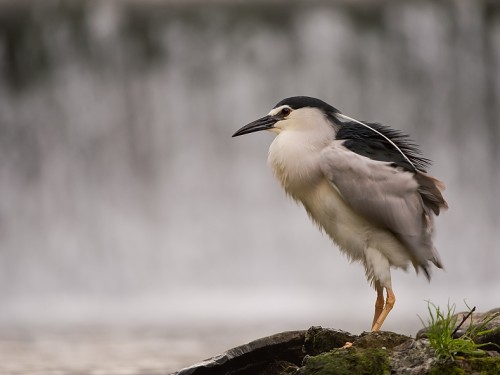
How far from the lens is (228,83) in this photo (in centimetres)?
1641

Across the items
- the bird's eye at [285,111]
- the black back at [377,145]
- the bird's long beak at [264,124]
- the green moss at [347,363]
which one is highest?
the bird's eye at [285,111]

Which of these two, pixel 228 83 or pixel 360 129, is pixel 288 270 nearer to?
pixel 228 83

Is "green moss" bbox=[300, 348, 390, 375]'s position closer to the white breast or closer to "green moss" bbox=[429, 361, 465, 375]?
"green moss" bbox=[429, 361, 465, 375]

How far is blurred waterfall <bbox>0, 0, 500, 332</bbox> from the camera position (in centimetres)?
1573

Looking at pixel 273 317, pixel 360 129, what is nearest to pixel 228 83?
pixel 273 317

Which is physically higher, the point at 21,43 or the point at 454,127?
the point at 21,43

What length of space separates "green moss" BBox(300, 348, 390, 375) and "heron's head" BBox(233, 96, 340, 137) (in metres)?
1.81

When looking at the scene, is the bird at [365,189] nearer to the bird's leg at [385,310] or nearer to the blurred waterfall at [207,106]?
the bird's leg at [385,310]

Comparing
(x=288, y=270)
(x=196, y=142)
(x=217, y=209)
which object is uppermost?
(x=196, y=142)

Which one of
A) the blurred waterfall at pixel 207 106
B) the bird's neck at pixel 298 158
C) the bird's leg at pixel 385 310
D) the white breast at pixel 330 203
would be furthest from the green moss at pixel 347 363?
the blurred waterfall at pixel 207 106

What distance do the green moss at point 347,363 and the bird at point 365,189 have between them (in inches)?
43.1

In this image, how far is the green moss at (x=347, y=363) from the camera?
5379 mm

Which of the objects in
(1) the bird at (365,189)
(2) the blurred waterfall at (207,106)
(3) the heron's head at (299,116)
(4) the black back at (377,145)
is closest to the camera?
(1) the bird at (365,189)

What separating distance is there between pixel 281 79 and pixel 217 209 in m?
2.09
